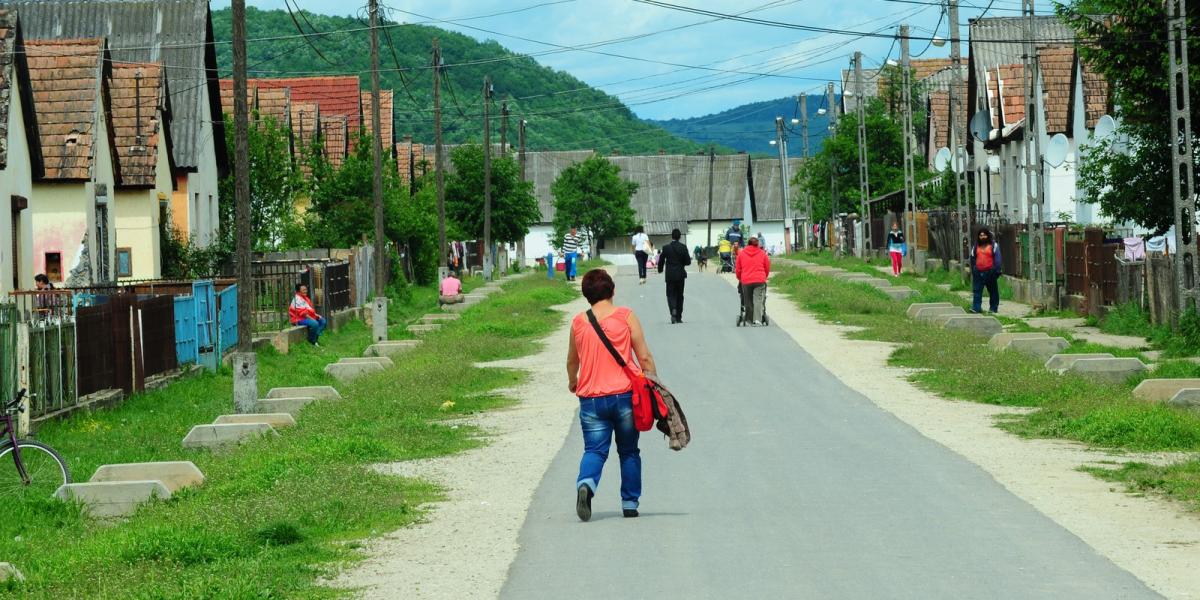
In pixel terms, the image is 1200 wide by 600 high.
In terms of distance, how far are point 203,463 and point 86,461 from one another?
156cm

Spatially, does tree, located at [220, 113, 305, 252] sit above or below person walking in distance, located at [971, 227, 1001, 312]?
above

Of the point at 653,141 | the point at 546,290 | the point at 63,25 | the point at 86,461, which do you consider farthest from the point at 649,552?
the point at 653,141

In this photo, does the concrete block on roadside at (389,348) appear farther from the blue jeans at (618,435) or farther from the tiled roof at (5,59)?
the blue jeans at (618,435)

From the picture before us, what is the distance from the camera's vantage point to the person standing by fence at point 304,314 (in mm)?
29750

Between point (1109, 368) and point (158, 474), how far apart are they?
11463 millimetres

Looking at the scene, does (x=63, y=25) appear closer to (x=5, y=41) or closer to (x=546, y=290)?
(x=546, y=290)

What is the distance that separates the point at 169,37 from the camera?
151 ft

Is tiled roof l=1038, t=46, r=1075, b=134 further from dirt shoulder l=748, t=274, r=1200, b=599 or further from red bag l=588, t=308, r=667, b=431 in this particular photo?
red bag l=588, t=308, r=667, b=431

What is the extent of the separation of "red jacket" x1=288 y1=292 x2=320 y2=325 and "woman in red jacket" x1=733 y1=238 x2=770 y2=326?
8.20 meters

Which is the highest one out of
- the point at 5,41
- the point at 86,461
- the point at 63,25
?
the point at 63,25

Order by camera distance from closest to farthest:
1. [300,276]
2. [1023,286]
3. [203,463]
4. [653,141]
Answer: [203,463]
[300,276]
[1023,286]
[653,141]

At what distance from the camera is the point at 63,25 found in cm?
4825

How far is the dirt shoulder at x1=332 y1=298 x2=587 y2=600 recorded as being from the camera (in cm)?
841

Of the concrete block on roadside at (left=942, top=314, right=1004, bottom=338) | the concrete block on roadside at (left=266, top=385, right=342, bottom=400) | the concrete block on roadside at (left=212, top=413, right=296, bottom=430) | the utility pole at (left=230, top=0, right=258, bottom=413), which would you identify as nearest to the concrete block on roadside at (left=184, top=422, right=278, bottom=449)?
the concrete block on roadside at (left=212, top=413, right=296, bottom=430)
